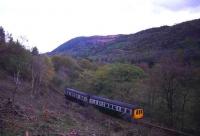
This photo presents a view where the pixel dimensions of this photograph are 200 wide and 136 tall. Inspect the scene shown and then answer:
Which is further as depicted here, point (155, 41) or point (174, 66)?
point (155, 41)

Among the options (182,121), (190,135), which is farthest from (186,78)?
(190,135)

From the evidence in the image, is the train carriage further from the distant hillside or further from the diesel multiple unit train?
the distant hillside

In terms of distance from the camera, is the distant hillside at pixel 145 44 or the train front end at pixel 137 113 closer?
the train front end at pixel 137 113

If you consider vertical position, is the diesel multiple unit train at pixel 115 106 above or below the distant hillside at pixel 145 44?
below

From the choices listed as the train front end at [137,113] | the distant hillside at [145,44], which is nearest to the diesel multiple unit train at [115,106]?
the train front end at [137,113]

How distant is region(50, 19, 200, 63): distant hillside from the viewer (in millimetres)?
66956

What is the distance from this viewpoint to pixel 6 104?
17.6 m

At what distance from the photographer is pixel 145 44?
88.2 meters

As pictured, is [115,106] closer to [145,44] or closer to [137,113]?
[137,113]

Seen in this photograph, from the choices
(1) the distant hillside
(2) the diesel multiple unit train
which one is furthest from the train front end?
(1) the distant hillside

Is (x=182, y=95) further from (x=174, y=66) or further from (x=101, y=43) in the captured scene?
(x=101, y=43)

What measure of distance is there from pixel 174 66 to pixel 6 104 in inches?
689

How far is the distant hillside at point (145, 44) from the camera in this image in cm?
6696

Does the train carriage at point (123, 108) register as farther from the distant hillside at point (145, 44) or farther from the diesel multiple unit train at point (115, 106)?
the distant hillside at point (145, 44)
